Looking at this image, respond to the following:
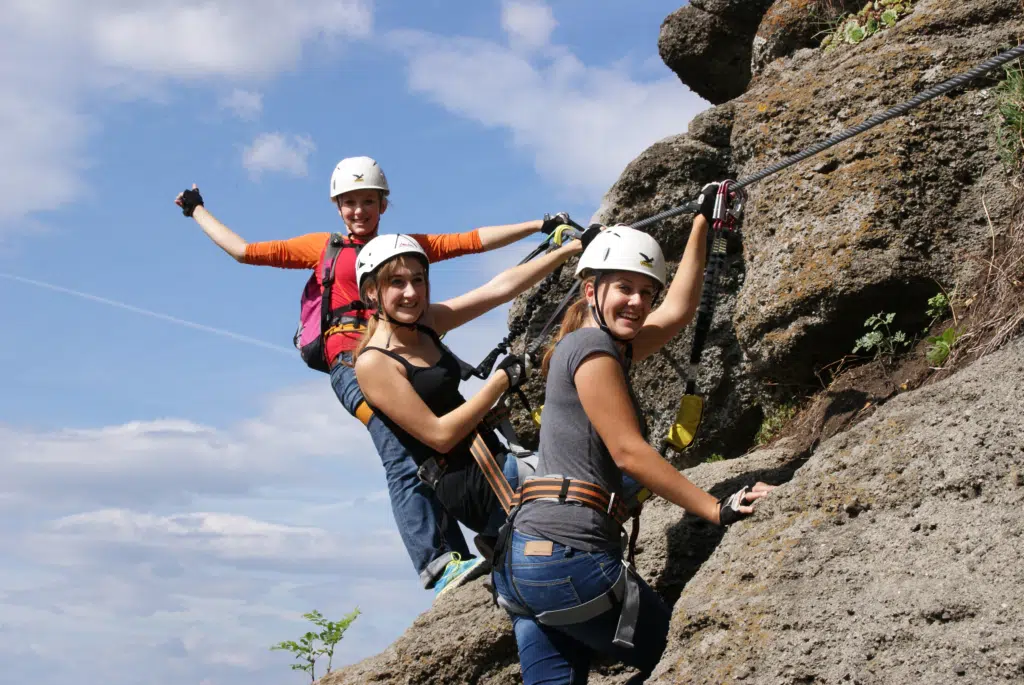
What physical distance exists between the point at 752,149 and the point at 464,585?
3.80 meters

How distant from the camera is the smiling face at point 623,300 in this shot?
4.68 meters

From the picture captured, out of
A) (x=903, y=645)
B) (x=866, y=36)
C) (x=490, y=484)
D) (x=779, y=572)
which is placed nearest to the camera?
(x=903, y=645)

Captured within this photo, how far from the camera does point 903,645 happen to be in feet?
11.4

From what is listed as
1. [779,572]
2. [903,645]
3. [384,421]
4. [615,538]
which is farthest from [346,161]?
[903,645]

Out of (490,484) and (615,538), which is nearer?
(615,538)

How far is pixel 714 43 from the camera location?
11688mm

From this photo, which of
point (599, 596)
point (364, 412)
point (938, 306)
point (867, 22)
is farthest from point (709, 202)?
point (867, 22)

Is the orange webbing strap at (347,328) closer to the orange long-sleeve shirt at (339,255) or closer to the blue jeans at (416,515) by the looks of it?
the orange long-sleeve shirt at (339,255)

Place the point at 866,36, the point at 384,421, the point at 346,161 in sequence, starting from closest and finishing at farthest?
the point at 384,421
the point at 346,161
the point at 866,36

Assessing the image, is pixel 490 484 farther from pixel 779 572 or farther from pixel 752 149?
pixel 752 149

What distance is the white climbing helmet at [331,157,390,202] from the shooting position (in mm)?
7566

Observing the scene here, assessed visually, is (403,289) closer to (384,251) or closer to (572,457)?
(384,251)

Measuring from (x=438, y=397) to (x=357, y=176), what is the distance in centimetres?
244

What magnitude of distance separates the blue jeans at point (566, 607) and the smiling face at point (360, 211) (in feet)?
11.9
